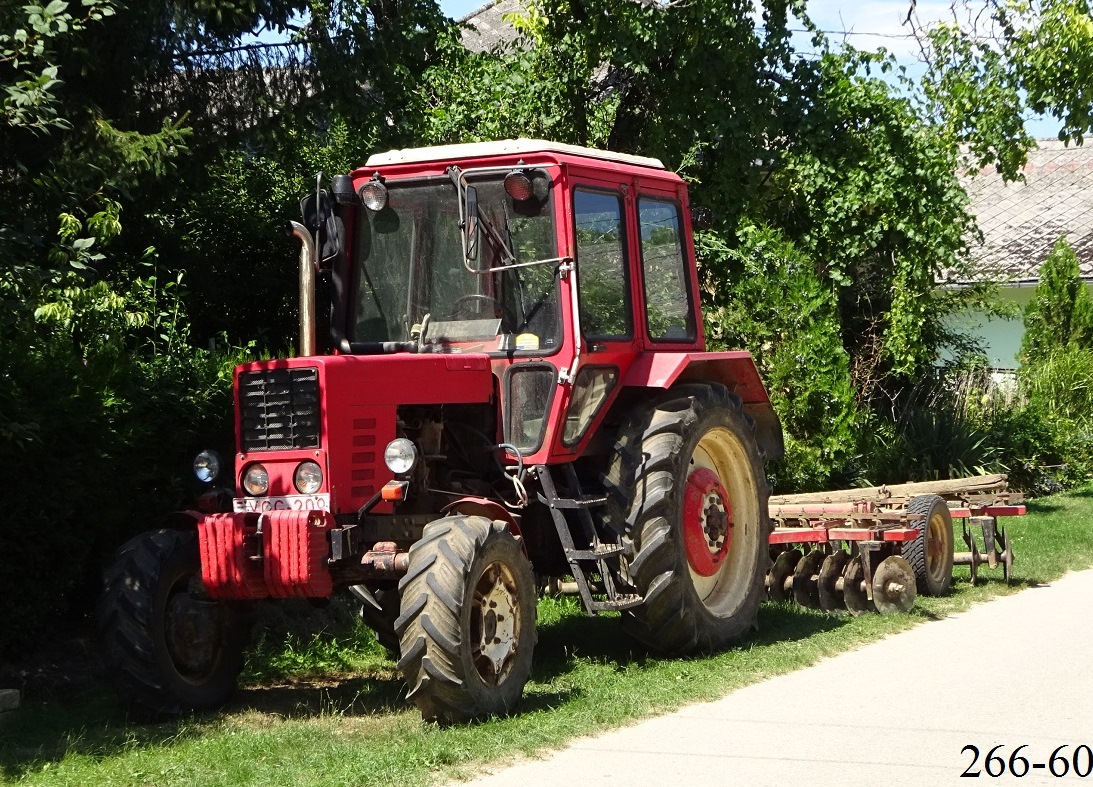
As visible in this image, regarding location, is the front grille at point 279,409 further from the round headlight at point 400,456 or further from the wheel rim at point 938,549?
the wheel rim at point 938,549

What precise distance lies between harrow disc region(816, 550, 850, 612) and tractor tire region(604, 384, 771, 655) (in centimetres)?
83

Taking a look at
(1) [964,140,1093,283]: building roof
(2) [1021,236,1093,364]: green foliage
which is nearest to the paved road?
(2) [1021,236,1093,364]: green foliage

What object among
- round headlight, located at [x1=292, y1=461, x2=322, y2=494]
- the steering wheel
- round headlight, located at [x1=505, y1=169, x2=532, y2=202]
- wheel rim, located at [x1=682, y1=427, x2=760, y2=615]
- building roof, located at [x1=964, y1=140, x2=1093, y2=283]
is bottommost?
wheel rim, located at [x1=682, y1=427, x2=760, y2=615]

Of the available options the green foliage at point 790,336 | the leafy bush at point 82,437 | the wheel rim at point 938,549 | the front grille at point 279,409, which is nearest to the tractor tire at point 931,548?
the wheel rim at point 938,549

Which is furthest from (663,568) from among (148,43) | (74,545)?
(148,43)

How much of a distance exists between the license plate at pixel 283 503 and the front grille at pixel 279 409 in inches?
10.2

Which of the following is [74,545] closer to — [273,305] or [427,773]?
[427,773]

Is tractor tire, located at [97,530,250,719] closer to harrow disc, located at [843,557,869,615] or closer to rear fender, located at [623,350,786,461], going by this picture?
rear fender, located at [623,350,786,461]

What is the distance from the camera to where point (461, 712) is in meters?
6.71

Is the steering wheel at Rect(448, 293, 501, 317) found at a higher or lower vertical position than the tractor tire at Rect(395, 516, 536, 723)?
higher

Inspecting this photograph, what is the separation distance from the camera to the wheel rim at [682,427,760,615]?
352 inches

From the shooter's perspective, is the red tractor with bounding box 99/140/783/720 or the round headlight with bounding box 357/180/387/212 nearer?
the red tractor with bounding box 99/140/783/720

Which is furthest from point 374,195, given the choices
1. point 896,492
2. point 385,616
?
point 896,492

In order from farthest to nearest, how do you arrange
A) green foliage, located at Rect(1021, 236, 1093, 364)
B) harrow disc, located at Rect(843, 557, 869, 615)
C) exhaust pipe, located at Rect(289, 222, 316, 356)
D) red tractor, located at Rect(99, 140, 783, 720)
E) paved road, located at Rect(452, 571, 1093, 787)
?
green foliage, located at Rect(1021, 236, 1093, 364) → harrow disc, located at Rect(843, 557, 869, 615) → exhaust pipe, located at Rect(289, 222, 316, 356) → red tractor, located at Rect(99, 140, 783, 720) → paved road, located at Rect(452, 571, 1093, 787)
